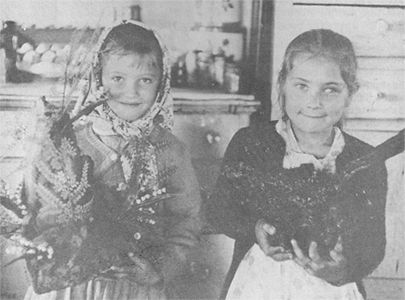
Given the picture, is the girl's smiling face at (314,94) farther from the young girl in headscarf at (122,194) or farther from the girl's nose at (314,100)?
the young girl in headscarf at (122,194)

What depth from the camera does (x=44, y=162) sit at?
162 centimetres

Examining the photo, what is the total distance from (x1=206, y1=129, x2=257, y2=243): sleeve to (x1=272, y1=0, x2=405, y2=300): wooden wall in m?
0.20

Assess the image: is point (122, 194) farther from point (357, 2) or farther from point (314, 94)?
point (357, 2)

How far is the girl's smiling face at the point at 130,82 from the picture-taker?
162cm

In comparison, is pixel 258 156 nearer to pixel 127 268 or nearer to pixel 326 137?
pixel 326 137

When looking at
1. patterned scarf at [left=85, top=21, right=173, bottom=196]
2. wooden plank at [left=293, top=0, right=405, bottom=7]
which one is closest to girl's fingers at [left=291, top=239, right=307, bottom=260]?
patterned scarf at [left=85, top=21, right=173, bottom=196]

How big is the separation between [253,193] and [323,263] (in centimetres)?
29

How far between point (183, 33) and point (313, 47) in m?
0.39

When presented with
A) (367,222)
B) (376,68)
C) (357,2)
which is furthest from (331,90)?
(367,222)

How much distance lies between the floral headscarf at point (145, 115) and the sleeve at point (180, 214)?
0.10 meters

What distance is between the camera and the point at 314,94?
5.37 feet

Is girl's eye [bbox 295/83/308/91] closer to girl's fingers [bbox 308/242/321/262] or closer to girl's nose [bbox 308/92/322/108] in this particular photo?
girl's nose [bbox 308/92/322/108]

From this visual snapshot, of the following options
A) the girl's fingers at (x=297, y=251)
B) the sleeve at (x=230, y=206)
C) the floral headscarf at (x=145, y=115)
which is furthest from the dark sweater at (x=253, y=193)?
the floral headscarf at (x=145, y=115)

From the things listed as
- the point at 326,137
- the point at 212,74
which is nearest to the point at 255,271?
the point at 326,137
